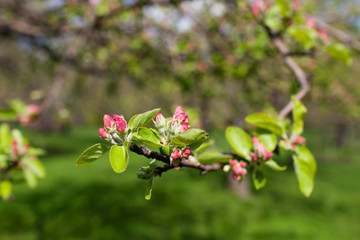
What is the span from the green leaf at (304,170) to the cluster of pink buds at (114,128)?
82cm

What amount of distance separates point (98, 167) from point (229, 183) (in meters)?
6.87

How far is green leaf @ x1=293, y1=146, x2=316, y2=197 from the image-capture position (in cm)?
136

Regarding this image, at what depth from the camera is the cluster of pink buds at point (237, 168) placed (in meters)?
1.29

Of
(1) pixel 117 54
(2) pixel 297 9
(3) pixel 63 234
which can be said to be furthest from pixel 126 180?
(2) pixel 297 9

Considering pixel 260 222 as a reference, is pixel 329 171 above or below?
above

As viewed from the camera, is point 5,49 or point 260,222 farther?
point 5,49

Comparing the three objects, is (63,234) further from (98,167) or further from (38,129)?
(38,129)

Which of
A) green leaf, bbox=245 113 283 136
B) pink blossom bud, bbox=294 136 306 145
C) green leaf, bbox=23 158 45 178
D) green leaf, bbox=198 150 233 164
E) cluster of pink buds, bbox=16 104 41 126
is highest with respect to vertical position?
cluster of pink buds, bbox=16 104 41 126

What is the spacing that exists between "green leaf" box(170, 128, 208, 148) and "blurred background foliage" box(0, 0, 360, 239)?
124 centimetres

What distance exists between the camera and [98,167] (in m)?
14.3

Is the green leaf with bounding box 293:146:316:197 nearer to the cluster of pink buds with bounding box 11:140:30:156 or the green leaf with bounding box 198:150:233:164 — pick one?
the green leaf with bounding box 198:150:233:164

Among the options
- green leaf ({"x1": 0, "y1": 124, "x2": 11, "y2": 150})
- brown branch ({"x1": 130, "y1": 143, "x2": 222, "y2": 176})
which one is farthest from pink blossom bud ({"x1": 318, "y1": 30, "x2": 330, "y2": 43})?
green leaf ({"x1": 0, "y1": 124, "x2": 11, "y2": 150})

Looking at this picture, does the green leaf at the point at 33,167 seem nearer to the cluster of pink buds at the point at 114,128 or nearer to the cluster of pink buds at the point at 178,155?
the cluster of pink buds at the point at 114,128

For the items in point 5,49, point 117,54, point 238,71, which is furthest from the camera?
point 5,49
